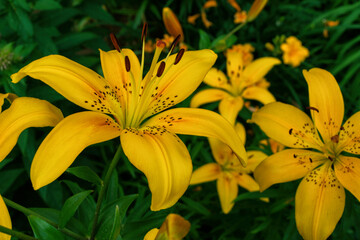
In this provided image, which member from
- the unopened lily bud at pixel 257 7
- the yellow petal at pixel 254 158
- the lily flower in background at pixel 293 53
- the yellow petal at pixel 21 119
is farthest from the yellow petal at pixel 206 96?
the lily flower in background at pixel 293 53

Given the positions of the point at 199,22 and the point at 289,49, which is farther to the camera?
the point at 199,22

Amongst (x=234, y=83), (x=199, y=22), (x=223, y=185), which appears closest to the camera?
(x=223, y=185)

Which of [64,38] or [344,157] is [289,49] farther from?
[344,157]

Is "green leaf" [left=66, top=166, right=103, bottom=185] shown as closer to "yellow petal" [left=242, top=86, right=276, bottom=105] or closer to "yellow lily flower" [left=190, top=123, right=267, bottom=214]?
"yellow lily flower" [left=190, top=123, right=267, bottom=214]

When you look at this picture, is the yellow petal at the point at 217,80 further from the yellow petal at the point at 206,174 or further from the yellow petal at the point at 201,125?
the yellow petal at the point at 201,125

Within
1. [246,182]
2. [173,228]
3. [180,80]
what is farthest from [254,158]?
[173,228]

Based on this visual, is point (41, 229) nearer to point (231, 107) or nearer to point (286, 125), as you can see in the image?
point (286, 125)

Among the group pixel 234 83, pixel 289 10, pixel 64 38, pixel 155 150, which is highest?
pixel 155 150

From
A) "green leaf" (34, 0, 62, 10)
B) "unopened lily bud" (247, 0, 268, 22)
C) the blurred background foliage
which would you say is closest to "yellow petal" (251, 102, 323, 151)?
the blurred background foliage

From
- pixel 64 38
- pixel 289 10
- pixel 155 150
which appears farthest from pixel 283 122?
pixel 289 10
